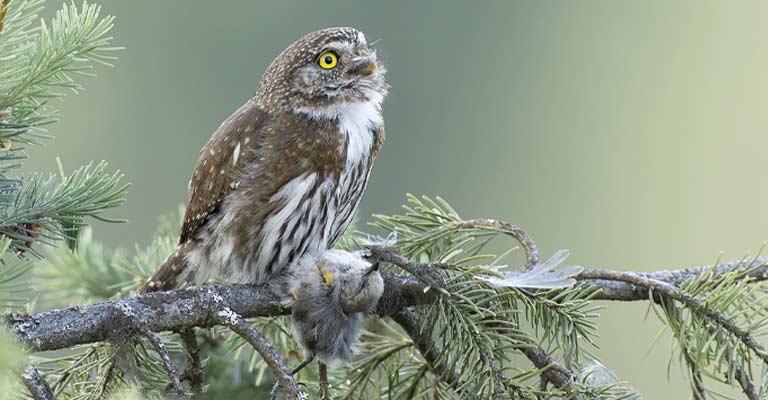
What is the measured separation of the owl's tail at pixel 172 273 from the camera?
3229 mm

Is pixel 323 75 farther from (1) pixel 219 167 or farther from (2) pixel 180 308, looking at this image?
(2) pixel 180 308

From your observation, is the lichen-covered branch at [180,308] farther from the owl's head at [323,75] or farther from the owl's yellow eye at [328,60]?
the owl's yellow eye at [328,60]

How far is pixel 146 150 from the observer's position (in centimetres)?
1978

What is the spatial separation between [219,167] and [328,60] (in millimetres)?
536

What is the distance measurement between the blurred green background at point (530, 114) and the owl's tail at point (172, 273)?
1216 centimetres

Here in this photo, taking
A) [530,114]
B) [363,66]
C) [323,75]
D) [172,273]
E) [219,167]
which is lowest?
[172,273]

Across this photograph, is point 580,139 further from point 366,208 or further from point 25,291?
point 25,291

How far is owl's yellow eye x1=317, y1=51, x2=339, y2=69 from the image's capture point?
358 centimetres

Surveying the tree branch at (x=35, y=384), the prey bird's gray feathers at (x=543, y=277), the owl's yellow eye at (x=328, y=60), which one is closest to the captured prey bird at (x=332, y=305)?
the prey bird's gray feathers at (x=543, y=277)

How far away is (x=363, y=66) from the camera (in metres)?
3.62

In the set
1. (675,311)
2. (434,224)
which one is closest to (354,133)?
(434,224)

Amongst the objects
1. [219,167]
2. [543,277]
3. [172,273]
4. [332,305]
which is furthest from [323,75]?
[543,277]

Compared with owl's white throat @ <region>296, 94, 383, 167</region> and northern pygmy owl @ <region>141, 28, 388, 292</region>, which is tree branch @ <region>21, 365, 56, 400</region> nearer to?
northern pygmy owl @ <region>141, 28, 388, 292</region>

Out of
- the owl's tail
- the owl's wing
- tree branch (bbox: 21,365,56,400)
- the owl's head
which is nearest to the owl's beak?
the owl's head
